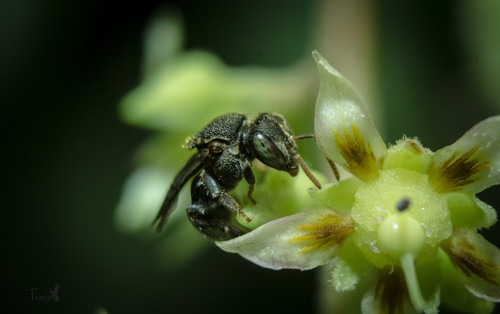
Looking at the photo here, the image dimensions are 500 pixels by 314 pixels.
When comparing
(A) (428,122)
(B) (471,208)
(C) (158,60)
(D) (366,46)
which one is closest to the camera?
(B) (471,208)

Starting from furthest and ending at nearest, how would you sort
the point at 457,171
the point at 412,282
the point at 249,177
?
1. the point at 249,177
2. the point at 457,171
3. the point at 412,282

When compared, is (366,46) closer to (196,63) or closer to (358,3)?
(358,3)

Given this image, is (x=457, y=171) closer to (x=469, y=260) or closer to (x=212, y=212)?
(x=469, y=260)

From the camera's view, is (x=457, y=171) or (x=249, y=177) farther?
Result: (x=249, y=177)

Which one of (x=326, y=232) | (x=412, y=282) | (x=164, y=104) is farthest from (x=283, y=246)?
(x=164, y=104)

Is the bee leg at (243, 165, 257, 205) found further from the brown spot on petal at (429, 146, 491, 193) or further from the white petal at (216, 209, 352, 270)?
the brown spot on petal at (429, 146, 491, 193)

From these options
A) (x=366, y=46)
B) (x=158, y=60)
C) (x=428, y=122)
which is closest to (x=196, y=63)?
(x=158, y=60)

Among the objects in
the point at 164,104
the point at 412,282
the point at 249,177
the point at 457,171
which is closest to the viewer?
the point at 412,282

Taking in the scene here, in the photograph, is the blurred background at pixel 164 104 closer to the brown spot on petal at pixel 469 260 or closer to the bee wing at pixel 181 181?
the bee wing at pixel 181 181

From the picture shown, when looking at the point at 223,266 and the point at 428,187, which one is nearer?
the point at 428,187
